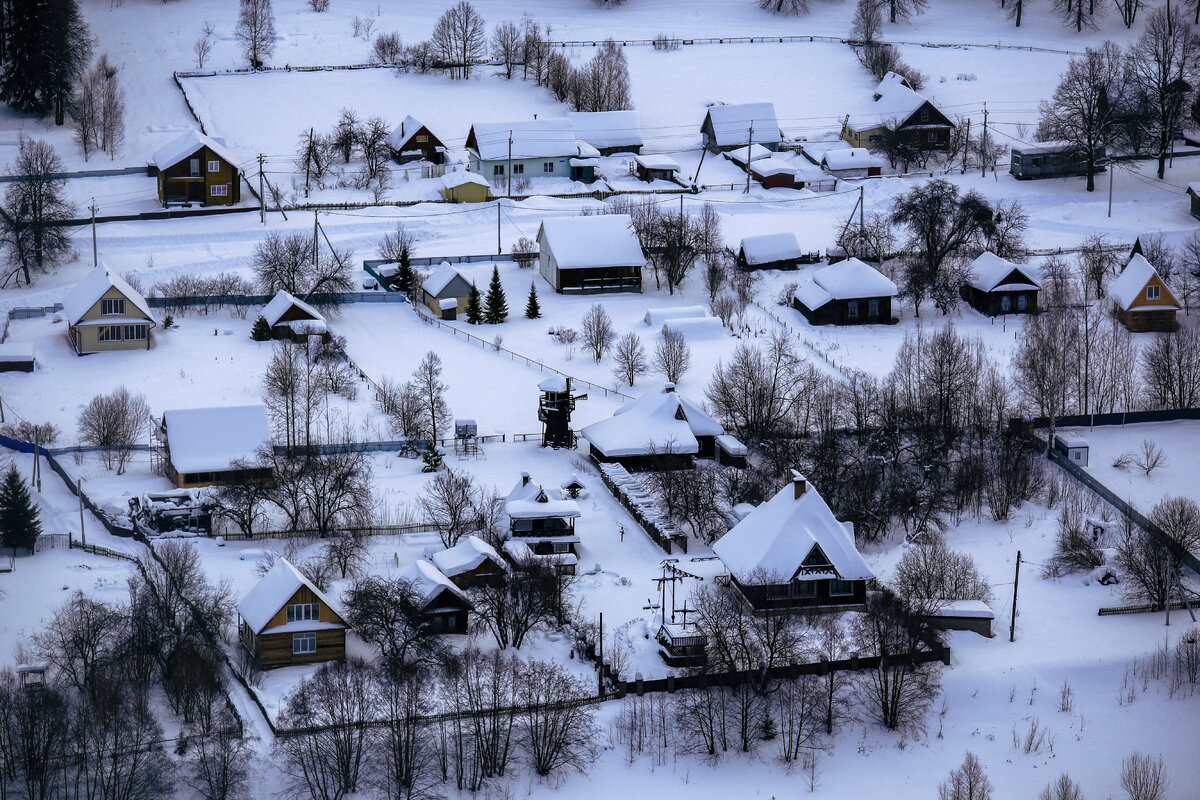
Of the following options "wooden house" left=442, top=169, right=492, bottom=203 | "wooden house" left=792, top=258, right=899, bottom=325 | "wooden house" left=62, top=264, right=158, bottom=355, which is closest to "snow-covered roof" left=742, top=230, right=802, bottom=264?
"wooden house" left=792, top=258, right=899, bottom=325

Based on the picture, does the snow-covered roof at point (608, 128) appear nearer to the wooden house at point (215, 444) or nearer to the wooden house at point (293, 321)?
the wooden house at point (293, 321)

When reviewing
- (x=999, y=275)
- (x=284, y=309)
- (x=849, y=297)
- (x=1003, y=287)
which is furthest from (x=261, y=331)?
(x=1003, y=287)

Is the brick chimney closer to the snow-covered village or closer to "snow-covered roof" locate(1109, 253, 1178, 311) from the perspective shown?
the snow-covered village

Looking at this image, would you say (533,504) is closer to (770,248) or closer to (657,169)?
(770,248)

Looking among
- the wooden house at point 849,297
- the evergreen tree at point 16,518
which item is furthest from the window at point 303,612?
the wooden house at point 849,297

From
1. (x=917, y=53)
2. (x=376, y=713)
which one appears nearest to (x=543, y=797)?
(x=376, y=713)

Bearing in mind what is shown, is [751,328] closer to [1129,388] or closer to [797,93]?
[1129,388]
